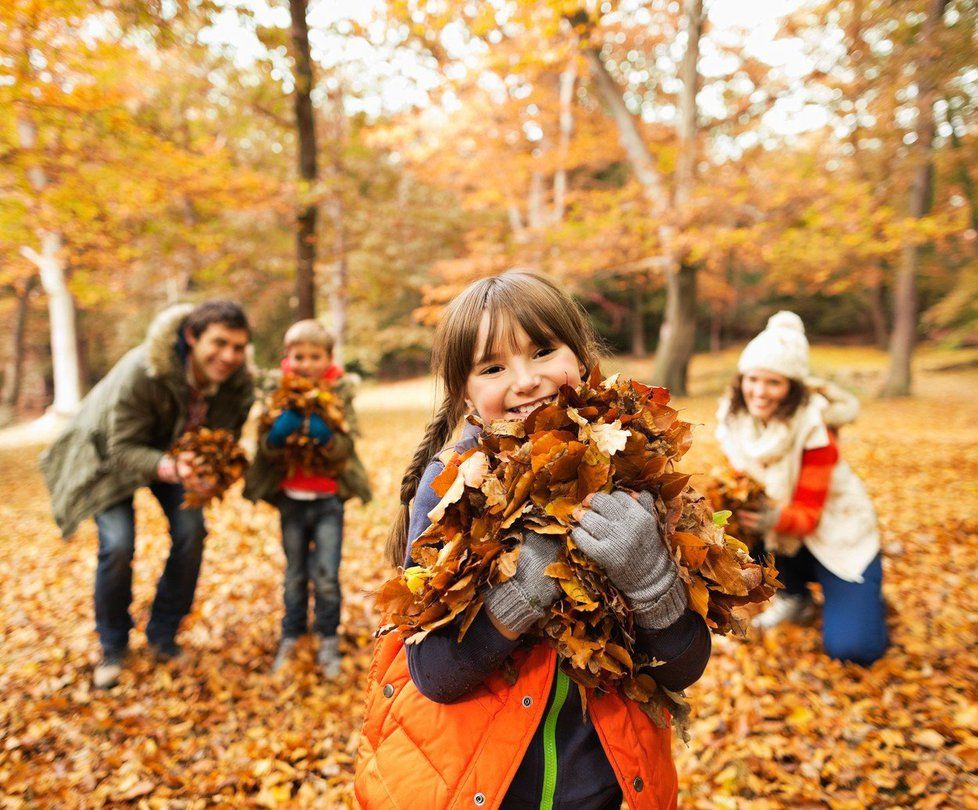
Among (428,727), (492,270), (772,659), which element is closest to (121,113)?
(428,727)

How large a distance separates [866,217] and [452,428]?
946 centimetres

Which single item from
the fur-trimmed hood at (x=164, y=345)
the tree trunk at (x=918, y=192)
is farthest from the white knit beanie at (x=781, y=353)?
the tree trunk at (x=918, y=192)

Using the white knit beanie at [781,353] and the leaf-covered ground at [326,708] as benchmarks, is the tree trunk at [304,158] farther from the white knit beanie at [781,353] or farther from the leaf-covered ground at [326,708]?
the white knit beanie at [781,353]

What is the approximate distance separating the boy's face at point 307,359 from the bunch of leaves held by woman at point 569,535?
254 cm

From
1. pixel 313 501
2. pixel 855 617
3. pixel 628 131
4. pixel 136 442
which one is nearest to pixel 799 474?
pixel 855 617

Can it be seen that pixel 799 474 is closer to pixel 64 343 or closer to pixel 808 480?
pixel 808 480

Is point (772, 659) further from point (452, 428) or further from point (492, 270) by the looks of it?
point (492, 270)

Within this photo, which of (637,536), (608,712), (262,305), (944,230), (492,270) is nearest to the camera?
(637,536)

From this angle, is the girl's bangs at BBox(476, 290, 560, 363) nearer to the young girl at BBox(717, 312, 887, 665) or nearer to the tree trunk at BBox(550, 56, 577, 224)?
the young girl at BBox(717, 312, 887, 665)

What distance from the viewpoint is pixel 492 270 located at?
1488 cm

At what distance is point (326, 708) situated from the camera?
333cm

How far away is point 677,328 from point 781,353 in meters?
11.1

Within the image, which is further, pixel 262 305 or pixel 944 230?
pixel 262 305

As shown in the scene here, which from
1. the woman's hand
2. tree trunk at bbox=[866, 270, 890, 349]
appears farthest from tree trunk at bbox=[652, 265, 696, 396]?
tree trunk at bbox=[866, 270, 890, 349]
